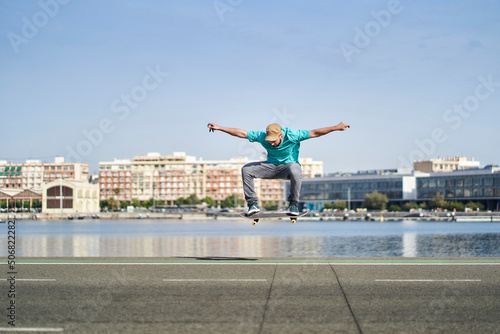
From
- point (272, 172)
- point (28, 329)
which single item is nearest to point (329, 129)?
point (272, 172)

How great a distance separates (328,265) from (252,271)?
82.3 inches

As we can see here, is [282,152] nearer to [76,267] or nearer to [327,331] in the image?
[76,267]

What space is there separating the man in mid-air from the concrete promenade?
249 centimetres

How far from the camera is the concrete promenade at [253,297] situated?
9.16m

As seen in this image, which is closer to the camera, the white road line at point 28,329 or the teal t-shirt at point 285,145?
the white road line at point 28,329

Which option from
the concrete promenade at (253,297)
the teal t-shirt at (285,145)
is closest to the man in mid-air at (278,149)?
the teal t-shirt at (285,145)

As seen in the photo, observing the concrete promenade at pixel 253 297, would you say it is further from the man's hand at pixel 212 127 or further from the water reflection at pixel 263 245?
the water reflection at pixel 263 245

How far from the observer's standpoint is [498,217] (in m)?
181

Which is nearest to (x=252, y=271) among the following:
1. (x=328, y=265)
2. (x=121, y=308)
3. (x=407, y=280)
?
(x=328, y=265)

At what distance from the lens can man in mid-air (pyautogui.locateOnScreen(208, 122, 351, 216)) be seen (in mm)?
16078

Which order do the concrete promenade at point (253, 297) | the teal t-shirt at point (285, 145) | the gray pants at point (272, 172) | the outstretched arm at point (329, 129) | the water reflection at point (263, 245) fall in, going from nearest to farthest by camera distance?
the concrete promenade at point (253, 297) < the outstretched arm at point (329, 129) < the teal t-shirt at point (285, 145) < the gray pants at point (272, 172) < the water reflection at point (263, 245)

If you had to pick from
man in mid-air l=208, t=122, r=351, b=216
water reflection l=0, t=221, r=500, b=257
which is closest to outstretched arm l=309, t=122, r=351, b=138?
man in mid-air l=208, t=122, r=351, b=216

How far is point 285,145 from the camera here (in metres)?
16.5

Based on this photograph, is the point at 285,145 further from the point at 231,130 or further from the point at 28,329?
the point at 28,329
